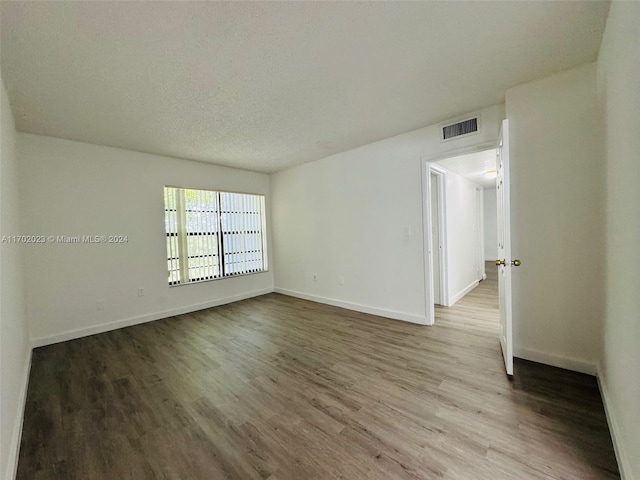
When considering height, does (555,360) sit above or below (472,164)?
below

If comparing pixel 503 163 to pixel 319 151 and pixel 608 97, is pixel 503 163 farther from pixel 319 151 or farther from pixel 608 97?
pixel 319 151

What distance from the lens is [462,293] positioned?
486cm

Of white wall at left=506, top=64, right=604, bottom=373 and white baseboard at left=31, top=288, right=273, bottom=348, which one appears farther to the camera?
white baseboard at left=31, top=288, right=273, bottom=348

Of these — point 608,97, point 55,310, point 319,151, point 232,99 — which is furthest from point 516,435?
point 55,310

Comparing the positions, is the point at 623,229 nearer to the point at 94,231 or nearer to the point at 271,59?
the point at 271,59

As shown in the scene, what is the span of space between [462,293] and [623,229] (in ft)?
12.4

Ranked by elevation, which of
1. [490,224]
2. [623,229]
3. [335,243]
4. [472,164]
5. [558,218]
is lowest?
[335,243]

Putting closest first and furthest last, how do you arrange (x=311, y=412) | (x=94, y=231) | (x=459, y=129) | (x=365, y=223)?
(x=311, y=412), (x=459, y=129), (x=94, y=231), (x=365, y=223)

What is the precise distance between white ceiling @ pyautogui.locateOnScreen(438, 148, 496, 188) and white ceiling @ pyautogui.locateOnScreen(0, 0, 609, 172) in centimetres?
99

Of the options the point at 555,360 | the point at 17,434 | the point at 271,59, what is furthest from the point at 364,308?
the point at 17,434

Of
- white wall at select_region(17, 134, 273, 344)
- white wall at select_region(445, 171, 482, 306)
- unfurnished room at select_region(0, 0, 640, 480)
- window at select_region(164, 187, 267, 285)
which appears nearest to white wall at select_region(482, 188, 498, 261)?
white wall at select_region(445, 171, 482, 306)

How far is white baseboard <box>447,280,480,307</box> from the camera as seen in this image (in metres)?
4.34

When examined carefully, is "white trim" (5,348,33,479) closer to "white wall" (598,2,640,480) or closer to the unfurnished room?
the unfurnished room

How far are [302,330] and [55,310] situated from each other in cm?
317
